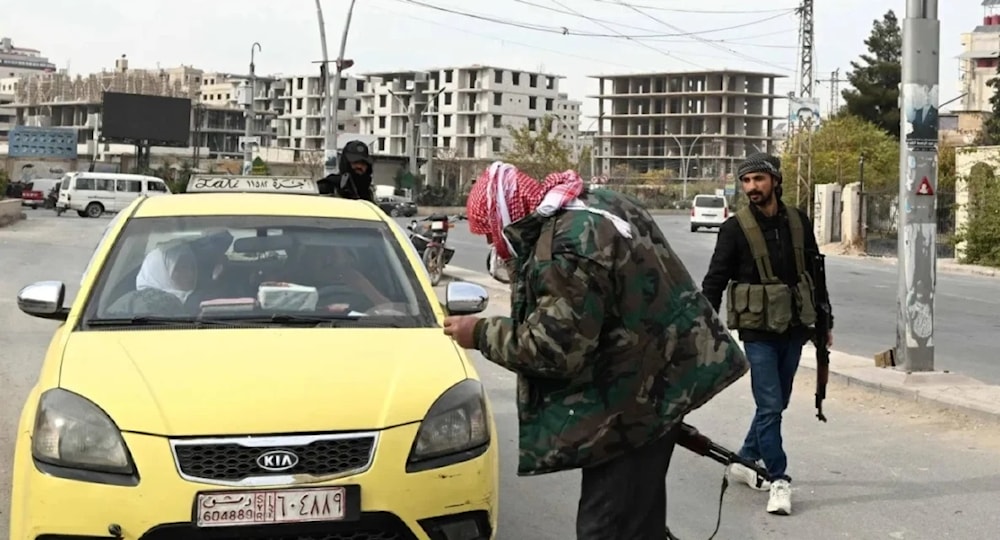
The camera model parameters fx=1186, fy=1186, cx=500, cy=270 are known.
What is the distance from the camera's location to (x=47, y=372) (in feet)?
14.3

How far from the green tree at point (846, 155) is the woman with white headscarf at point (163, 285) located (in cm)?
3959

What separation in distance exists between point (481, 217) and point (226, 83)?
18534 cm

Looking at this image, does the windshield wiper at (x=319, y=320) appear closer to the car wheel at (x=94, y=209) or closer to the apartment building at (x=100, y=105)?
the car wheel at (x=94, y=209)

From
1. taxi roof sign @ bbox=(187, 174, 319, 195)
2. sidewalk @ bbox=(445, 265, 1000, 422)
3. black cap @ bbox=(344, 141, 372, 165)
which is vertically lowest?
sidewalk @ bbox=(445, 265, 1000, 422)

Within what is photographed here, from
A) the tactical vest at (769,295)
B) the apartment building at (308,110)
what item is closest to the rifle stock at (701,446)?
the tactical vest at (769,295)

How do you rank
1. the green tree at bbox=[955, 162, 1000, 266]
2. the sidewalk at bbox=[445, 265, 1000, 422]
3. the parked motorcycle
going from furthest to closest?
the green tree at bbox=[955, 162, 1000, 266] → the parked motorcycle → the sidewalk at bbox=[445, 265, 1000, 422]

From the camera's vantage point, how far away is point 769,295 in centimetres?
550

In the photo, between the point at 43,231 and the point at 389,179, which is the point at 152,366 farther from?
the point at 389,179

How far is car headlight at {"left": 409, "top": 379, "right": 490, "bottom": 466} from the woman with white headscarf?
1347 mm

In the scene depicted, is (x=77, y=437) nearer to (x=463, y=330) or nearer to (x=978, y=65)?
(x=463, y=330)

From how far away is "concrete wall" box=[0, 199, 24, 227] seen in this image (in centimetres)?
3590

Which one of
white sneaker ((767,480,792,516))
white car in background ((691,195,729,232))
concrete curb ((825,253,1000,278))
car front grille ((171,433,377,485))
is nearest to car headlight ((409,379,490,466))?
car front grille ((171,433,377,485))

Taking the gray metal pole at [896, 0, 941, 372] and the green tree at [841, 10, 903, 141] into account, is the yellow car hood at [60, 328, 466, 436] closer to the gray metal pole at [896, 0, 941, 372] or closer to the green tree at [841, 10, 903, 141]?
the gray metal pole at [896, 0, 941, 372]

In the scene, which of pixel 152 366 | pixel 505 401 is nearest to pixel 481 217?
pixel 152 366
